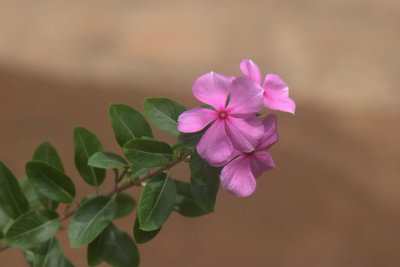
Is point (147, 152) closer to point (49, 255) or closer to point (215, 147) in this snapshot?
point (215, 147)

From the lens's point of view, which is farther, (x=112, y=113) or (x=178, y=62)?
(x=178, y=62)

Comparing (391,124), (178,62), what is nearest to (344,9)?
(391,124)

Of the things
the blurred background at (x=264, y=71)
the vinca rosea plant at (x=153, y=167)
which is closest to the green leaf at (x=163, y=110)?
the vinca rosea plant at (x=153, y=167)

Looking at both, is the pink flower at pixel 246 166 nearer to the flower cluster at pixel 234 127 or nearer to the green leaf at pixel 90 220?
the flower cluster at pixel 234 127

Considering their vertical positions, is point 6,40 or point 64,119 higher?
point 6,40

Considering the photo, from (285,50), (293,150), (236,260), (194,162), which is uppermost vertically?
(194,162)

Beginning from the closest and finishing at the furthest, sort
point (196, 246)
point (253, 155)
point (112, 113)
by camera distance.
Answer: point (253, 155) < point (112, 113) < point (196, 246)

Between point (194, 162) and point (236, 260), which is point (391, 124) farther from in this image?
point (194, 162)
